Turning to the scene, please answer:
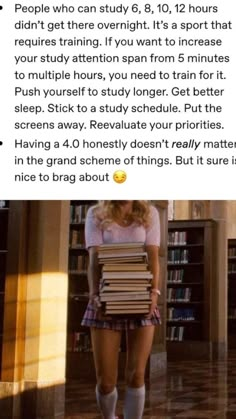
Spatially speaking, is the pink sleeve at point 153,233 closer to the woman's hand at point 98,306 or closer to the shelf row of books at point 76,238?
the woman's hand at point 98,306

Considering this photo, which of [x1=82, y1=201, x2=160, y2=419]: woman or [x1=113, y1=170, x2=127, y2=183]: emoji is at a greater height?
[x1=113, y1=170, x2=127, y2=183]: emoji

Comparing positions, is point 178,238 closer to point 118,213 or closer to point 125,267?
point 118,213

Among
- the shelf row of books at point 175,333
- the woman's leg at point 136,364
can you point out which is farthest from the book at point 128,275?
the shelf row of books at point 175,333

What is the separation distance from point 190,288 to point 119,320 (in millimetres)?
8666

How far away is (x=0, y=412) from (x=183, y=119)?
3.14m

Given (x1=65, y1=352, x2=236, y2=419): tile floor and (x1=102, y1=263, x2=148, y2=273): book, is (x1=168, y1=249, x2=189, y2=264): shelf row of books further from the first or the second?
(x1=102, y1=263, x2=148, y2=273): book

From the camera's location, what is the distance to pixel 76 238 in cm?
820

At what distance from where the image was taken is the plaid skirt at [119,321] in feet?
9.79

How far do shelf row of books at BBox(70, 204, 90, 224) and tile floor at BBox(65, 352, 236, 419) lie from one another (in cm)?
177

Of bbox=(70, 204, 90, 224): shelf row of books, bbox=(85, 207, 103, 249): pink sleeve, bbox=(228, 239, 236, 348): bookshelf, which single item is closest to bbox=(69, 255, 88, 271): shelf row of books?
bbox=(70, 204, 90, 224): shelf row of books

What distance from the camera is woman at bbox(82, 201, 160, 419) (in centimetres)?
290

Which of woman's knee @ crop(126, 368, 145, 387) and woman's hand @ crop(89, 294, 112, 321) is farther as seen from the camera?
woman's knee @ crop(126, 368, 145, 387)

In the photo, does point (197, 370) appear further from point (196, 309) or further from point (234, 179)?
point (234, 179)

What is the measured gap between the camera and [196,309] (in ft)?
37.7
